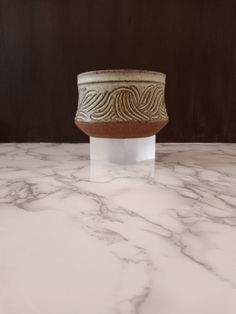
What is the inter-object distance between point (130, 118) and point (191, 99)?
1.42 ft

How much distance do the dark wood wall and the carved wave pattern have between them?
1.18 feet

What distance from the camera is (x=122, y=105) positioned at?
0.60 m

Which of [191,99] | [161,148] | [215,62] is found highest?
[215,62]

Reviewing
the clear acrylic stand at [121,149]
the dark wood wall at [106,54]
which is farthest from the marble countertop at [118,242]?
the dark wood wall at [106,54]

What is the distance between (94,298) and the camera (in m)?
0.21

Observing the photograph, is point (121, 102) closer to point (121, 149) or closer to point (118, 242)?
point (121, 149)

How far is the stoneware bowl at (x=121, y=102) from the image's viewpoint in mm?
599

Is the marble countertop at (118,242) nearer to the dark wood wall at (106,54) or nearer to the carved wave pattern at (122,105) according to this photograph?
the carved wave pattern at (122,105)

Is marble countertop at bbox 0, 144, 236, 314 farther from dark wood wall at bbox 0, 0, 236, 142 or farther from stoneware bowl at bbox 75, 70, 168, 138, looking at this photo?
dark wood wall at bbox 0, 0, 236, 142

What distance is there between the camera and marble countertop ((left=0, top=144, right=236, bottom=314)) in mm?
209

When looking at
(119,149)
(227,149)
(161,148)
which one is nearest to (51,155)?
(119,149)

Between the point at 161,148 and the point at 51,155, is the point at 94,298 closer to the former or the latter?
the point at 51,155

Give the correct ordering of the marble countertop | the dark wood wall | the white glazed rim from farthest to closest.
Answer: the dark wood wall → the white glazed rim → the marble countertop

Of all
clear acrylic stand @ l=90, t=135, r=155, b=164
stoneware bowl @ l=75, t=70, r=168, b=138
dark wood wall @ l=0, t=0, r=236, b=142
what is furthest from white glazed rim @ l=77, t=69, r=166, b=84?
dark wood wall @ l=0, t=0, r=236, b=142
